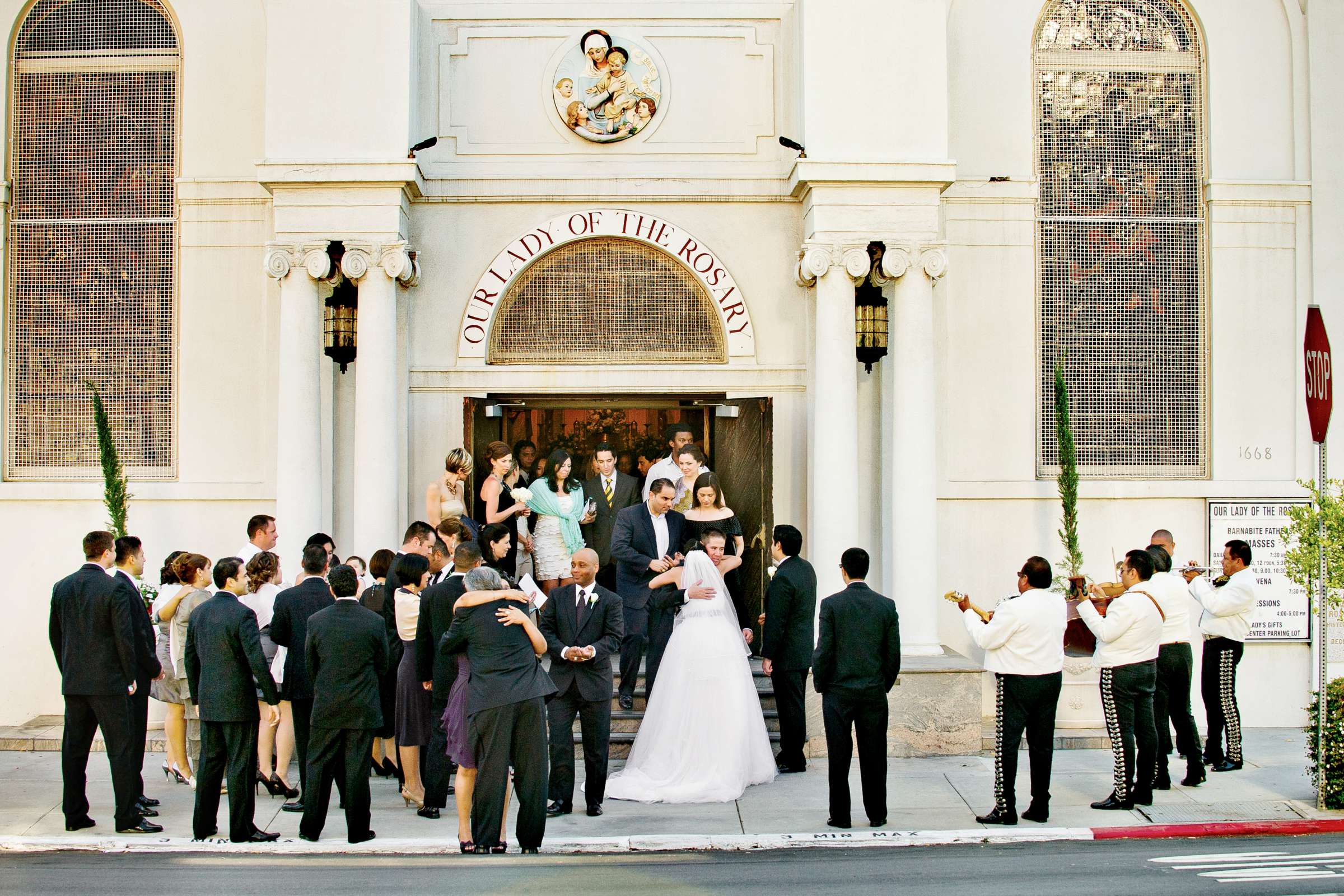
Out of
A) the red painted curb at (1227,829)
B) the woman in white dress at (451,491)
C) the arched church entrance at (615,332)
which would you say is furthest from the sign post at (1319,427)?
the woman in white dress at (451,491)

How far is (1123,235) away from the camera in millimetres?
12812

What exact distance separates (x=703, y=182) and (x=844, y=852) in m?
6.67

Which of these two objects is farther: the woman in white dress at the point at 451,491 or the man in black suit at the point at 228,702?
the woman in white dress at the point at 451,491

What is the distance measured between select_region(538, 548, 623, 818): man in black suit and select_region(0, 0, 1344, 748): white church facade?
3.25 meters

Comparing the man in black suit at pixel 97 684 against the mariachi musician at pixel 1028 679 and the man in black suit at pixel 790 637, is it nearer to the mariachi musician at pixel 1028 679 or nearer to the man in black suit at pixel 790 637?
the man in black suit at pixel 790 637

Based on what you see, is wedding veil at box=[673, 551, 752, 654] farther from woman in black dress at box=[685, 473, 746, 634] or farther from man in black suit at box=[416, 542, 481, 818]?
man in black suit at box=[416, 542, 481, 818]

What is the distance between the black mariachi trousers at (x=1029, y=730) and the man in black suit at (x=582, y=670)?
2709 mm

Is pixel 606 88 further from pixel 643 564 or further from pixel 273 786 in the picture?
pixel 273 786

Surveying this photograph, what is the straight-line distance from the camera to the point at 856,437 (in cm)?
1169

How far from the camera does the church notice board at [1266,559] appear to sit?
12.4 metres

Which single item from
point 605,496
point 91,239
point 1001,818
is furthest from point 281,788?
point 91,239

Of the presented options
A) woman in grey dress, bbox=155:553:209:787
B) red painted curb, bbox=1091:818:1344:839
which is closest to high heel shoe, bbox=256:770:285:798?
woman in grey dress, bbox=155:553:209:787

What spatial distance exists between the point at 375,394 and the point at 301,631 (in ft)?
10.5

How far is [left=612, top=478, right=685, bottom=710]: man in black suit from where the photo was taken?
10.3 m
